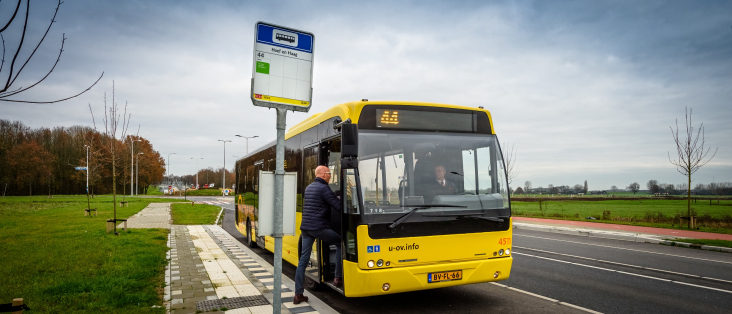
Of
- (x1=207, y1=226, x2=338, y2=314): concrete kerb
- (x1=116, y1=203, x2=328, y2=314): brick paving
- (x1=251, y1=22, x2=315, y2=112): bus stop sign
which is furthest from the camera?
(x1=116, y1=203, x2=328, y2=314): brick paving

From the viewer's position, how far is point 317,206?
5.96 metres

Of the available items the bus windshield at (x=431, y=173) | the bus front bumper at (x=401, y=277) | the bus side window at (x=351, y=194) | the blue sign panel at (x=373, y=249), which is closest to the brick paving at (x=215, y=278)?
the bus front bumper at (x=401, y=277)

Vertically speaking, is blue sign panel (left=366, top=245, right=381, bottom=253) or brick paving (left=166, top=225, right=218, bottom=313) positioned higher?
blue sign panel (left=366, top=245, right=381, bottom=253)

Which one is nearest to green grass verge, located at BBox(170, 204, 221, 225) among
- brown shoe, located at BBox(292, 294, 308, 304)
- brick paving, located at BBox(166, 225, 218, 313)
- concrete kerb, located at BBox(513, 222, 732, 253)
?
brick paving, located at BBox(166, 225, 218, 313)

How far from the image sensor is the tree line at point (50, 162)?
57.8 meters

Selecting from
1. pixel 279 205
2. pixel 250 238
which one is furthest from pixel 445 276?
pixel 250 238

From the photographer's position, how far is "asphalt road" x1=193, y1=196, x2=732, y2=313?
20.1 ft

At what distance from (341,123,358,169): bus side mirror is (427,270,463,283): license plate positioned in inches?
66.6

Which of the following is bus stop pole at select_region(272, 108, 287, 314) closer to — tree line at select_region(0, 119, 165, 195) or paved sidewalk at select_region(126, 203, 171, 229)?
paved sidewalk at select_region(126, 203, 171, 229)

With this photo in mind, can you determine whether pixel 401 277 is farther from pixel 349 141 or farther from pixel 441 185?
pixel 349 141

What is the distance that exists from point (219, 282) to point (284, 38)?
4980 millimetres

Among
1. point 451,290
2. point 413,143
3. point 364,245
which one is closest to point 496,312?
point 451,290

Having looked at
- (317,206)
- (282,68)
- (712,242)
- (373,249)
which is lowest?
(712,242)

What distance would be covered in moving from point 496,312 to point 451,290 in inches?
54.7
